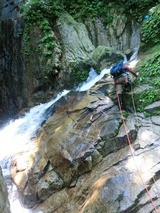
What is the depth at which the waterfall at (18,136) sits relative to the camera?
6974 mm

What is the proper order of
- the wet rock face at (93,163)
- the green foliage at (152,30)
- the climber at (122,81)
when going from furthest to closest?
the green foliage at (152,30), the climber at (122,81), the wet rock face at (93,163)

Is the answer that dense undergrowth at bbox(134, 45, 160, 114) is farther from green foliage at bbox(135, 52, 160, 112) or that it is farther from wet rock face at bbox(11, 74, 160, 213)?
wet rock face at bbox(11, 74, 160, 213)

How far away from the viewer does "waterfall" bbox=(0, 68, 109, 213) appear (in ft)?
22.9

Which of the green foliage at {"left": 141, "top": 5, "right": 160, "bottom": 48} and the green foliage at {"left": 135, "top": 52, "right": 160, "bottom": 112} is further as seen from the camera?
the green foliage at {"left": 141, "top": 5, "right": 160, "bottom": 48}

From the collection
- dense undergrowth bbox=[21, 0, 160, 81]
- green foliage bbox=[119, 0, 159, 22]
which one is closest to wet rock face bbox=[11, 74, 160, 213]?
dense undergrowth bbox=[21, 0, 160, 81]

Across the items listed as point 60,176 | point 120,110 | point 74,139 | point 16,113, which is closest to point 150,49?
point 120,110

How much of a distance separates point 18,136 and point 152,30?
6.71m

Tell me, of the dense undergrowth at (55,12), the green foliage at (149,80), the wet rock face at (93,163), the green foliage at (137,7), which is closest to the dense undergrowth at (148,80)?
the green foliage at (149,80)

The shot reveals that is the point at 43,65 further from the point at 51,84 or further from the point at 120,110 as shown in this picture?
the point at 120,110

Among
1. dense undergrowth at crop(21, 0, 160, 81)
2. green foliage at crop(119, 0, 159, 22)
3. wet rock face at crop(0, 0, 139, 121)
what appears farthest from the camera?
green foliage at crop(119, 0, 159, 22)

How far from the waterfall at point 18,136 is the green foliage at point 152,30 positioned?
2.05 meters

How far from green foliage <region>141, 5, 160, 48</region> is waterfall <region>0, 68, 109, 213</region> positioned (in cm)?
205

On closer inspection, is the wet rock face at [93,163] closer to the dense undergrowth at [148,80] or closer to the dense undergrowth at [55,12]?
the dense undergrowth at [148,80]

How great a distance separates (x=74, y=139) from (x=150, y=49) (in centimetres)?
485
